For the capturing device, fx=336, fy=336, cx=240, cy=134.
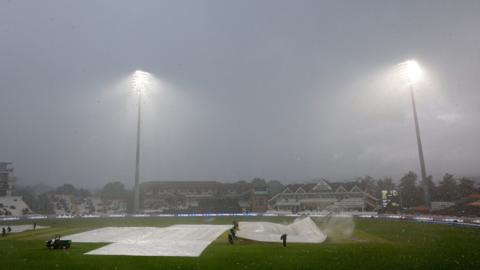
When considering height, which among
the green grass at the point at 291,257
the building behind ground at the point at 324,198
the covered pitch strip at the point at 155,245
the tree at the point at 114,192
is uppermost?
the tree at the point at 114,192

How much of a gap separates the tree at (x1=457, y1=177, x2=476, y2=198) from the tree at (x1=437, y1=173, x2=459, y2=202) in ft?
5.02

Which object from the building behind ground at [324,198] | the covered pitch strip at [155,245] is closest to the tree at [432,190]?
the building behind ground at [324,198]

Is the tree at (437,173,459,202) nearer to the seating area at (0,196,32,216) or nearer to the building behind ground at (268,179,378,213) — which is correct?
the building behind ground at (268,179,378,213)

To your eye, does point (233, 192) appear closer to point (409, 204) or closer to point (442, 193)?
point (409, 204)

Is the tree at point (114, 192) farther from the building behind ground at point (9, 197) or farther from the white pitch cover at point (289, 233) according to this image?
the white pitch cover at point (289, 233)

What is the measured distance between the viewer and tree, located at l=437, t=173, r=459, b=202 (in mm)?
115838

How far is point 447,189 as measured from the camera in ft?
392

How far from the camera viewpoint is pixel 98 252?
32375mm

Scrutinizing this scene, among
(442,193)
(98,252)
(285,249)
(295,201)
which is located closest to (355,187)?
(295,201)

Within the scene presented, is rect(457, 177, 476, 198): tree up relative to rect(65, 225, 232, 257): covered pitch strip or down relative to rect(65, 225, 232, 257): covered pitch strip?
up

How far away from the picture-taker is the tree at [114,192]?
158 metres

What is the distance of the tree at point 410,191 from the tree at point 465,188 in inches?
469

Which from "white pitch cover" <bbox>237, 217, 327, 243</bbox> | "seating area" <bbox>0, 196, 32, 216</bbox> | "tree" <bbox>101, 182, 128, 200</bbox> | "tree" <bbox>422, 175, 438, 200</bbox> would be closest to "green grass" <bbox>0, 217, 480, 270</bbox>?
"white pitch cover" <bbox>237, 217, 327, 243</bbox>

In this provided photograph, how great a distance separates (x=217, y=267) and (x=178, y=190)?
111m
